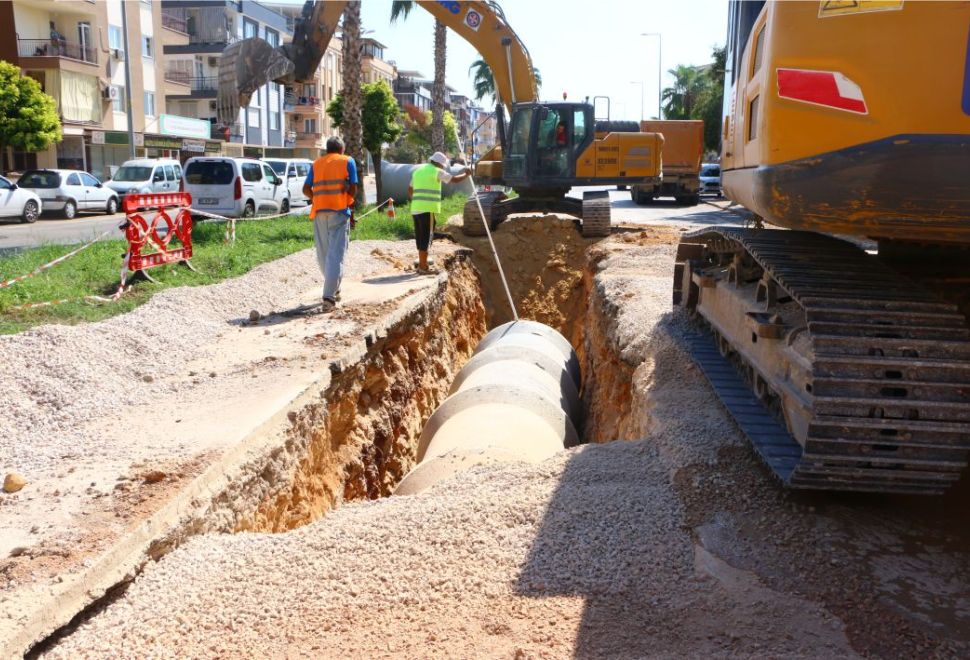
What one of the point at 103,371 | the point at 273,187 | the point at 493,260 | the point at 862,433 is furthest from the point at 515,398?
the point at 273,187

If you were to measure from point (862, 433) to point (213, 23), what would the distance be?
5476cm

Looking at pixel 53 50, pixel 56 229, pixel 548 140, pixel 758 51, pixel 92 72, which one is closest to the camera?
pixel 758 51

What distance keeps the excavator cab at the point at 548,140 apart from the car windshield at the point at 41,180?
14877 mm

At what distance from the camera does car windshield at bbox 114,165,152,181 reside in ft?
85.3

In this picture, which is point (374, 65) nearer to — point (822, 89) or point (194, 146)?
point (194, 146)

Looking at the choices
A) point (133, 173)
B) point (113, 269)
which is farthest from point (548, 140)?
point (133, 173)

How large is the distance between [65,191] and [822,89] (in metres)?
24.3

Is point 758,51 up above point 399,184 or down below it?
above

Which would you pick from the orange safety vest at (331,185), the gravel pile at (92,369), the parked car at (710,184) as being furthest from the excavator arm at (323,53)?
the parked car at (710,184)

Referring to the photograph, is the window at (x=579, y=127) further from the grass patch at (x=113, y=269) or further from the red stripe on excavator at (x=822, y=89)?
the red stripe on excavator at (x=822, y=89)

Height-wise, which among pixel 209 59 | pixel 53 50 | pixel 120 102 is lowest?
pixel 120 102

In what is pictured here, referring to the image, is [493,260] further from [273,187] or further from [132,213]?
[273,187]

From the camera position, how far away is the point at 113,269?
396 inches

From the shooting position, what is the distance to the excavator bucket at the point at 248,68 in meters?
14.6
